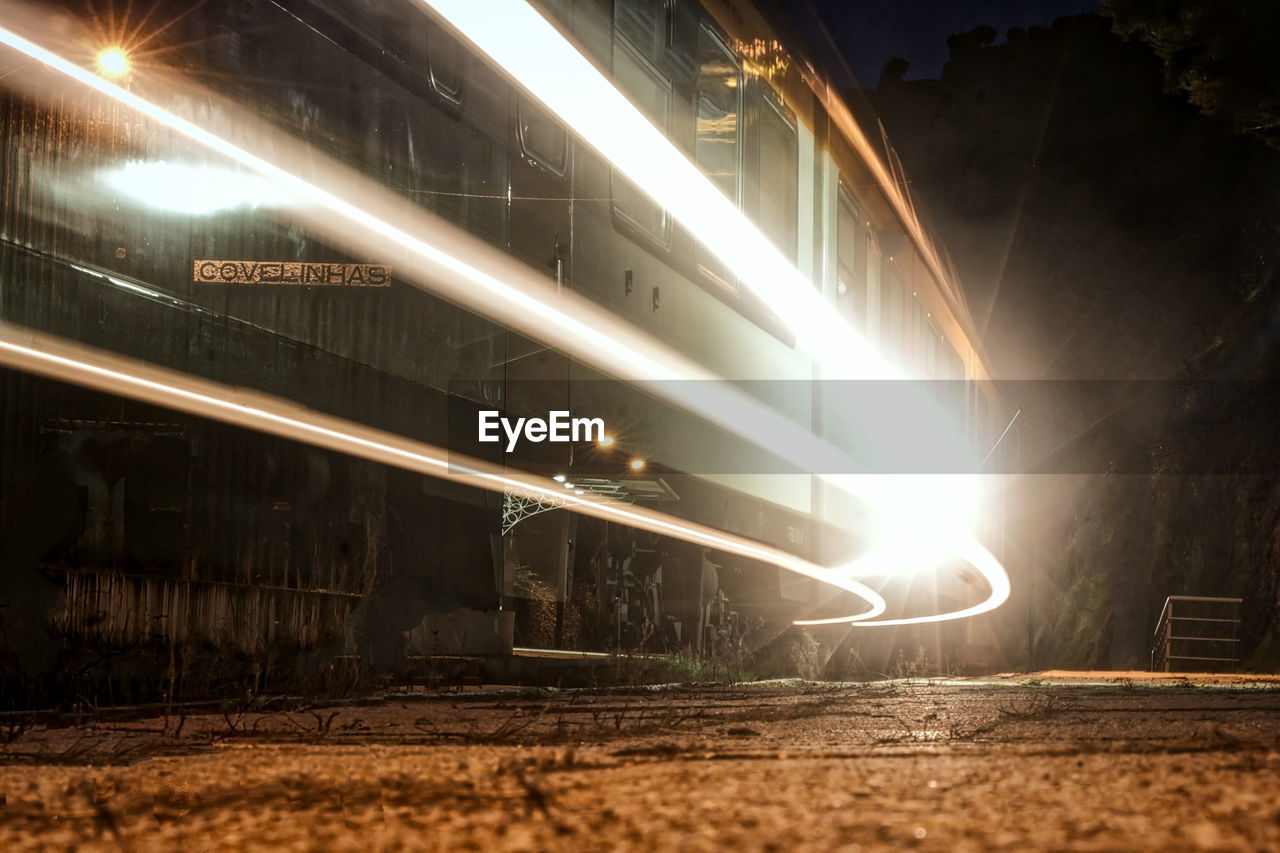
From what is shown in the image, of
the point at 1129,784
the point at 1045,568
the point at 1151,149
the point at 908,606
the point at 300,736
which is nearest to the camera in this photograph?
the point at 1129,784

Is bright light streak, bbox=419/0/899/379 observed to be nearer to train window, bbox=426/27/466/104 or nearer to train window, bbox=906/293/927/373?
train window, bbox=426/27/466/104

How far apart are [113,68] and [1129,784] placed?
214 inches

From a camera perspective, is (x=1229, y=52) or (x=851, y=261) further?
(x=1229, y=52)

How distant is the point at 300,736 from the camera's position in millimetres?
4520

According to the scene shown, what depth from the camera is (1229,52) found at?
73.1 ft

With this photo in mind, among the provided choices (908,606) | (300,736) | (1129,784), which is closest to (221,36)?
(300,736)

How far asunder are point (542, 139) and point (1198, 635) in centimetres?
2199

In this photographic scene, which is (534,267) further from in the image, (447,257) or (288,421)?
(288,421)

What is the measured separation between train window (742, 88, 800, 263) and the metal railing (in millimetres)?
16950

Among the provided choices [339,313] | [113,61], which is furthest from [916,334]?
[113,61]

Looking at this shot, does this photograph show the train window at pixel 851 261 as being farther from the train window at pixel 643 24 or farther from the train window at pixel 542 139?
the train window at pixel 542 139

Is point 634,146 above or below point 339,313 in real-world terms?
above

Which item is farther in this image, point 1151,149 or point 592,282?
point 1151,149

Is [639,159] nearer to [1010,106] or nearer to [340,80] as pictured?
[340,80]
